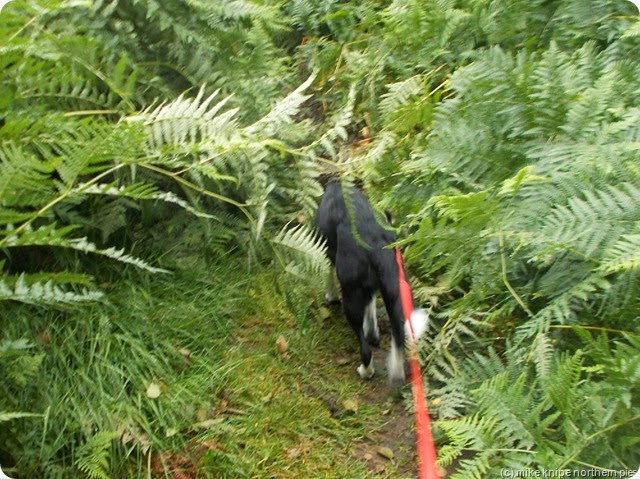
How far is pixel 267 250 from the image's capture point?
12.8ft

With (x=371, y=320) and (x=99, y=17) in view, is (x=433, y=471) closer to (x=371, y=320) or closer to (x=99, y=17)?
(x=371, y=320)

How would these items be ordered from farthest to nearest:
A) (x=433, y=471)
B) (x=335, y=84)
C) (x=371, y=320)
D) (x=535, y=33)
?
(x=335, y=84) < (x=535, y=33) < (x=371, y=320) < (x=433, y=471)

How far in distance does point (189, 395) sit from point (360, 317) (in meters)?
1.02

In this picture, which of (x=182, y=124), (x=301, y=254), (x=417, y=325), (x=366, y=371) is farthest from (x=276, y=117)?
(x=366, y=371)

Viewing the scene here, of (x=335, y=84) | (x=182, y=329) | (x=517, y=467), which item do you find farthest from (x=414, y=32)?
(x=517, y=467)

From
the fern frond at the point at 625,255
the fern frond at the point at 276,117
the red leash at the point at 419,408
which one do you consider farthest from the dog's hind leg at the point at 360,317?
the fern frond at the point at 625,255

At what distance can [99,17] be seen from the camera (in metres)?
3.50

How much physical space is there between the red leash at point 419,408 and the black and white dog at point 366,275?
0.06 metres

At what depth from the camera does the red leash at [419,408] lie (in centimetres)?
257

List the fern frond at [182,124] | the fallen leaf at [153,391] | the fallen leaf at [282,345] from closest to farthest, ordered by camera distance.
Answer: the fallen leaf at [153,391] < the fern frond at [182,124] < the fallen leaf at [282,345]

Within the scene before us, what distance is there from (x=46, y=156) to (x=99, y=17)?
0.98 metres

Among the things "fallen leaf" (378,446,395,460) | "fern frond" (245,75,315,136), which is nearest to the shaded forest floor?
"fallen leaf" (378,446,395,460)

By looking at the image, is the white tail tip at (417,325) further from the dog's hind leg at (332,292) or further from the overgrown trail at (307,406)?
A: the dog's hind leg at (332,292)

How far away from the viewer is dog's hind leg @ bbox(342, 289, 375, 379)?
3520 mm
